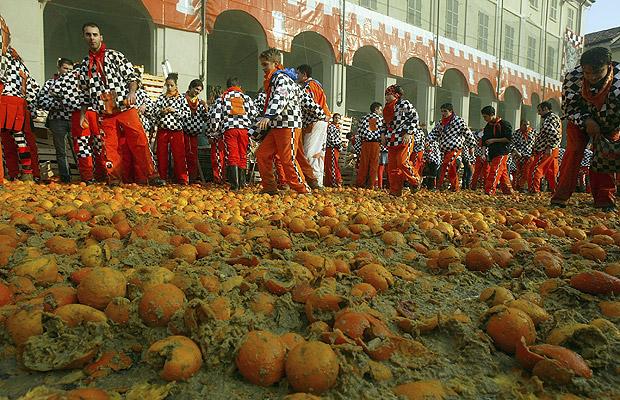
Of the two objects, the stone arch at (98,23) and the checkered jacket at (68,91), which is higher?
the stone arch at (98,23)

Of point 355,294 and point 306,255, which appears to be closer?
point 355,294

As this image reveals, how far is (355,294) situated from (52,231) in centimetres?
169

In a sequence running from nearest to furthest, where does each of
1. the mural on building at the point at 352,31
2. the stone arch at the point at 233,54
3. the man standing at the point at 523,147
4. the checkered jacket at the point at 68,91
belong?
the checkered jacket at the point at 68,91, the man standing at the point at 523,147, the mural on building at the point at 352,31, the stone arch at the point at 233,54

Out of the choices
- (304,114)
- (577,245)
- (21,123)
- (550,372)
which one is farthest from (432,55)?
(550,372)

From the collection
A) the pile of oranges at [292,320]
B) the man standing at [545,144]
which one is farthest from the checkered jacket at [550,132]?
the pile of oranges at [292,320]

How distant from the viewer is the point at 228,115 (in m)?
6.27

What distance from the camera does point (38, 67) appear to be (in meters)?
8.55

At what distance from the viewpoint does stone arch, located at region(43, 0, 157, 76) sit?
11.8 m

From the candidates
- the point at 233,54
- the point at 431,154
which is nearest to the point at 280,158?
the point at 431,154

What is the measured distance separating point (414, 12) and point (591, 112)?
14.6 m

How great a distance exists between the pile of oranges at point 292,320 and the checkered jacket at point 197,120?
4.93 meters

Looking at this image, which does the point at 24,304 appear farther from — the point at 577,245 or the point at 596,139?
the point at 596,139

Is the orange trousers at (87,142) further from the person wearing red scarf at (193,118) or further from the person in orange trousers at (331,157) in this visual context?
the person in orange trousers at (331,157)

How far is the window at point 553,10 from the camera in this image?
26266 millimetres
